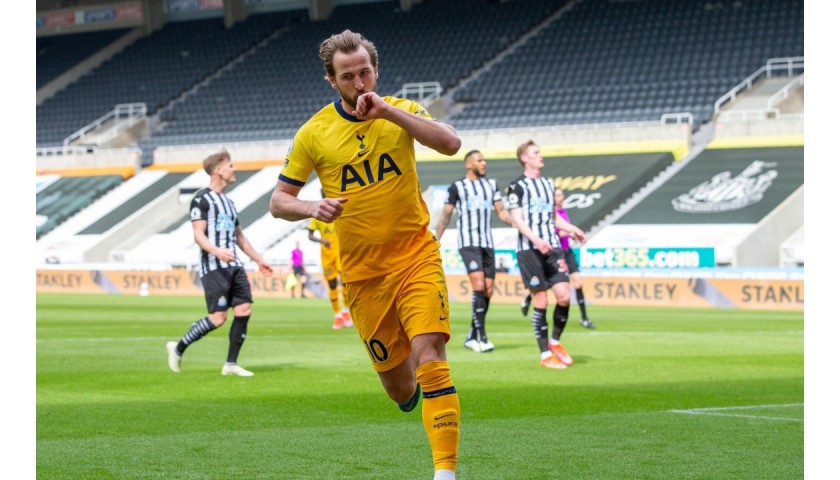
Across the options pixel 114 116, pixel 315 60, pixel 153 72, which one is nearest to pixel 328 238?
pixel 315 60

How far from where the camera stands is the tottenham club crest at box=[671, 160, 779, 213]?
109 feet

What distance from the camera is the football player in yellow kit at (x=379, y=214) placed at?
6.11 m

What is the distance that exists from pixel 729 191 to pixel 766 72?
21.6 ft

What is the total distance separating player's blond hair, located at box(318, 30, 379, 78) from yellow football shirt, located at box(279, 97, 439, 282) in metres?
0.28

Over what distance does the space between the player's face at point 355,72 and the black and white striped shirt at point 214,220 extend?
20.7 feet

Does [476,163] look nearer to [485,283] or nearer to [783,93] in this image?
[485,283]

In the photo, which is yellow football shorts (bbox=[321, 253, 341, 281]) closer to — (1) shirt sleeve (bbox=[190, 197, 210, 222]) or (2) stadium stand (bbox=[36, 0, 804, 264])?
(1) shirt sleeve (bbox=[190, 197, 210, 222])

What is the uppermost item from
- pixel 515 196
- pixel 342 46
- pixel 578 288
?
pixel 342 46

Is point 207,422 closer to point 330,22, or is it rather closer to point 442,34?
point 442,34

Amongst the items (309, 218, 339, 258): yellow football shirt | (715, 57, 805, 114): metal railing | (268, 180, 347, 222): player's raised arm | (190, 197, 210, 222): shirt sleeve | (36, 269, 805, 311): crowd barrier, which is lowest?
(36, 269, 805, 311): crowd barrier

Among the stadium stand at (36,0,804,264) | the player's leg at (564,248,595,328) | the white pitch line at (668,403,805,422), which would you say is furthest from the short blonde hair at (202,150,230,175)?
the stadium stand at (36,0,804,264)

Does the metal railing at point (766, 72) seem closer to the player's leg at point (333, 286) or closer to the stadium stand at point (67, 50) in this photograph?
the player's leg at point (333, 286)

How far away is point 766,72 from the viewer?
38.5m

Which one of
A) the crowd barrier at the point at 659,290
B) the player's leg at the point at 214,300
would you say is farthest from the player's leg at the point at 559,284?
the crowd barrier at the point at 659,290
